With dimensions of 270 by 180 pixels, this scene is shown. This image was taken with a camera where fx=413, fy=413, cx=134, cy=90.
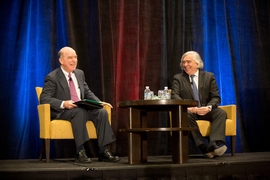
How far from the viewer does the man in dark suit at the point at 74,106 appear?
12.6 feet

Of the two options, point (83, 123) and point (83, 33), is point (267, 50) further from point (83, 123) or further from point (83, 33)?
point (83, 123)

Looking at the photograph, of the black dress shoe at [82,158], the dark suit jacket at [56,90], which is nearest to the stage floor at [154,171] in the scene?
the black dress shoe at [82,158]

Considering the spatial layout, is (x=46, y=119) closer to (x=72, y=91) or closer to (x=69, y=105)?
(x=69, y=105)

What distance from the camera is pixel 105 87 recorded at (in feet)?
16.2

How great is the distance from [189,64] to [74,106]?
1.40 metres

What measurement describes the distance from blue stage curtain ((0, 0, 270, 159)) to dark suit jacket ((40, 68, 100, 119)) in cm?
55

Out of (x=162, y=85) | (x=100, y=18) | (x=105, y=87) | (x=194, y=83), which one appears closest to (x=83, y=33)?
(x=100, y=18)

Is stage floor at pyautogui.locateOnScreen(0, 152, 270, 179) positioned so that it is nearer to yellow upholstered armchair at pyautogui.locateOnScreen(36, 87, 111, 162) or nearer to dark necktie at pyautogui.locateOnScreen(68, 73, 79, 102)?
yellow upholstered armchair at pyautogui.locateOnScreen(36, 87, 111, 162)

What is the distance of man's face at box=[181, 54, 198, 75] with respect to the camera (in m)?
4.56

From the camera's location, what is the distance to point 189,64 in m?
4.56

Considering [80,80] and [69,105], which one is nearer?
[69,105]

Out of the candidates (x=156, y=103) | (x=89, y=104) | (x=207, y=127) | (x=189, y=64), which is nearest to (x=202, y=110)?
(x=207, y=127)

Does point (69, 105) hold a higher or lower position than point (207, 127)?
higher

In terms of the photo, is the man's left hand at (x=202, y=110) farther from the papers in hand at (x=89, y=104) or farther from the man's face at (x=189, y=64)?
the papers in hand at (x=89, y=104)
